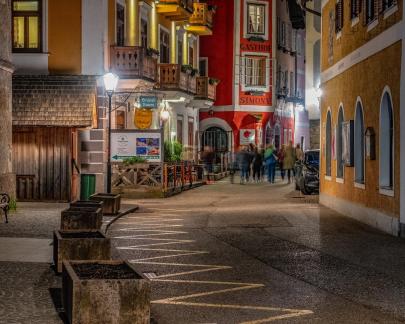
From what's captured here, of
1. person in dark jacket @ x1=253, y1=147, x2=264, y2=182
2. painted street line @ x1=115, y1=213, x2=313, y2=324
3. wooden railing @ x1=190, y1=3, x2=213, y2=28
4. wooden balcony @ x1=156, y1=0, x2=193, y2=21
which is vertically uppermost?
wooden railing @ x1=190, y1=3, x2=213, y2=28

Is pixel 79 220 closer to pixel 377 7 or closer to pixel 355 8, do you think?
pixel 377 7

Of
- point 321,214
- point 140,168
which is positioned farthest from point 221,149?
point 321,214

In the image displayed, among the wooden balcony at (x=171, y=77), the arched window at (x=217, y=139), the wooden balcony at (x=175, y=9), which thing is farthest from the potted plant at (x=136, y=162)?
the arched window at (x=217, y=139)

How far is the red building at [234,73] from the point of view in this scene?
57.4m

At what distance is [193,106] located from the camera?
1916 inches

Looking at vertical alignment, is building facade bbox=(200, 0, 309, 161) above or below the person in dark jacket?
above

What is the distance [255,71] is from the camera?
5841 centimetres

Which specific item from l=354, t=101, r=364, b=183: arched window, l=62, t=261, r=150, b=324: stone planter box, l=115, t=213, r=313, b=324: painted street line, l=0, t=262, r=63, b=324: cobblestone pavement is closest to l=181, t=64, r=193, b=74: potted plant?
l=354, t=101, r=364, b=183: arched window

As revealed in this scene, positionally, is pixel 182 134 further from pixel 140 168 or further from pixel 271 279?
pixel 271 279

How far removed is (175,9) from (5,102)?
18417mm

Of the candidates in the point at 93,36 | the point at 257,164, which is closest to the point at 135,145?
the point at 93,36

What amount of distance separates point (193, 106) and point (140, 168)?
17.2m

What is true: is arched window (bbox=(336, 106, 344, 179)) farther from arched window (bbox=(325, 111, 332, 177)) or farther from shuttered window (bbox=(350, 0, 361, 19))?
shuttered window (bbox=(350, 0, 361, 19))

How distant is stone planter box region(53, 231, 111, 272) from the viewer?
12125 mm
